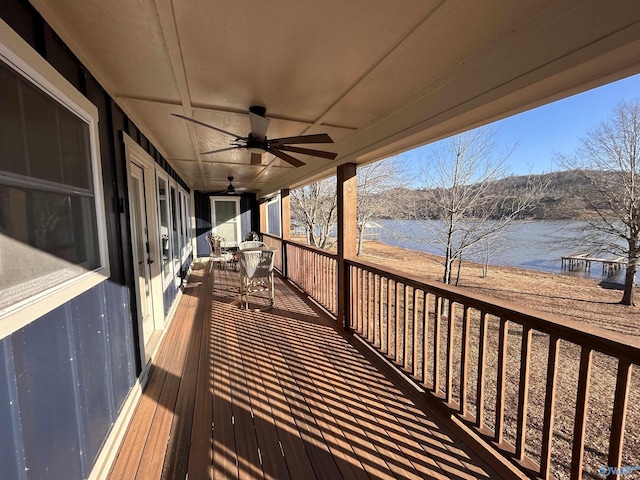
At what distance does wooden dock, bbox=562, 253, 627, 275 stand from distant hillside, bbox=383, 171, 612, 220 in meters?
1.43

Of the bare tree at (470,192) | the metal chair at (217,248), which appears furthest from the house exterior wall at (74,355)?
the bare tree at (470,192)

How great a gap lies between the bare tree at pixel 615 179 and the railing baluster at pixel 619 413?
8281 mm

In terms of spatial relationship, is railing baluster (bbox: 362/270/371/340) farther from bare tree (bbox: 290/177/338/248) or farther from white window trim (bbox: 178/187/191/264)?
bare tree (bbox: 290/177/338/248)

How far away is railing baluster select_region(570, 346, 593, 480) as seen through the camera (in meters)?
1.23

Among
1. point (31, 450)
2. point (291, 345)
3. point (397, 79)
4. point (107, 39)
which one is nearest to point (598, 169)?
point (397, 79)

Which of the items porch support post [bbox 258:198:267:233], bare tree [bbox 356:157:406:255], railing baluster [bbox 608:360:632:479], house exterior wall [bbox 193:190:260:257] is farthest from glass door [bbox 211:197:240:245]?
railing baluster [bbox 608:360:632:479]

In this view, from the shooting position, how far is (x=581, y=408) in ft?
4.16

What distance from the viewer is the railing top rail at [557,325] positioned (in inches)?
43.3

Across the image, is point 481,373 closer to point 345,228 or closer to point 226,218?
point 345,228

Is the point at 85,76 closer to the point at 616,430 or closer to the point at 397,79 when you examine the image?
the point at 397,79

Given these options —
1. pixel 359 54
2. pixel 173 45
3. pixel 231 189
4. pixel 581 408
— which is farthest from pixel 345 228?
pixel 231 189

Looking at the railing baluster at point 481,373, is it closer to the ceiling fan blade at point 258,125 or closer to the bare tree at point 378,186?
the ceiling fan blade at point 258,125

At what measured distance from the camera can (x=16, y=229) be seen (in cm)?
102

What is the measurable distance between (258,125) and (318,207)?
898 cm
